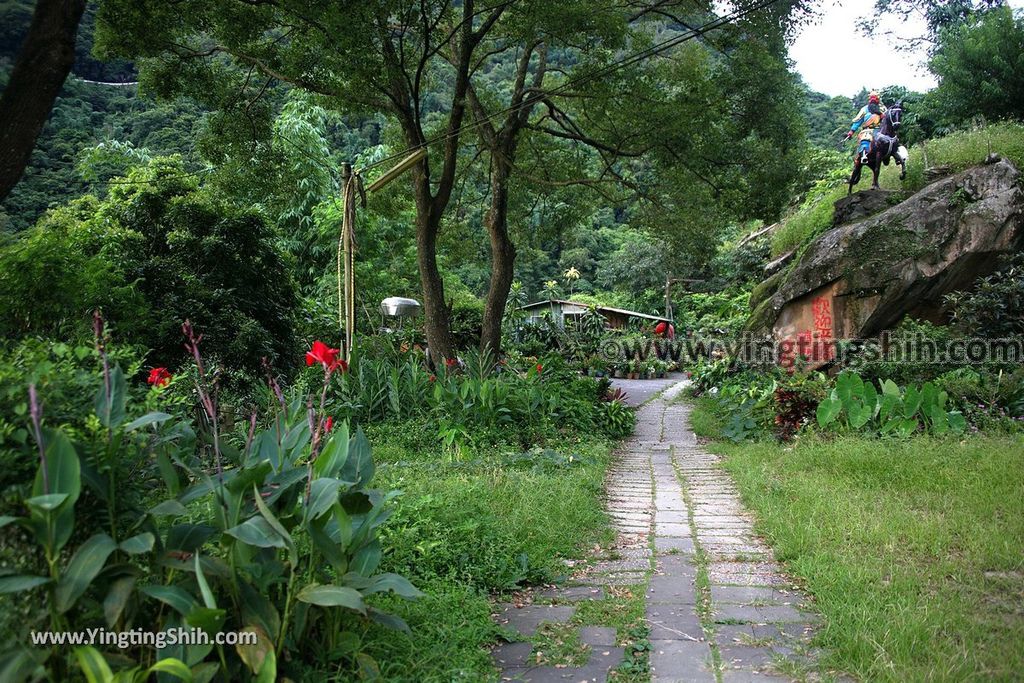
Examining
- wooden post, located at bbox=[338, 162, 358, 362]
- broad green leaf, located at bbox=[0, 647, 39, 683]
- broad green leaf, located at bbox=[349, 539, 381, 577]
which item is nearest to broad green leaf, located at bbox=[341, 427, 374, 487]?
broad green leaf, located at bbox=[349, 539, 381, 577]

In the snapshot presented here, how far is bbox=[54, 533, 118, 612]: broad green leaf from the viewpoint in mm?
1744

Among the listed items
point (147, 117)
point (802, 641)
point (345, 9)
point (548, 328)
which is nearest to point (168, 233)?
point (345, 9)

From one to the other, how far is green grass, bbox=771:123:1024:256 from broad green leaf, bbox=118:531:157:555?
10378mm

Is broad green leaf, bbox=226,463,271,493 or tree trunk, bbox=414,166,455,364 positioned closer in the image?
broad green leaf, bbox=226,463,271,493

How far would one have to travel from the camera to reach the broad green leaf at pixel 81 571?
1.74m

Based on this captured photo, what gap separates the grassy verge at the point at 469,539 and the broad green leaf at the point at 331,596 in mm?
431

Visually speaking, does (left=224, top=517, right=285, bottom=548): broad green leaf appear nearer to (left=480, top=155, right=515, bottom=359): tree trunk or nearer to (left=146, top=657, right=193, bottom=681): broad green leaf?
(left=146, top=657, right=193, bottom=681): broad green leaf

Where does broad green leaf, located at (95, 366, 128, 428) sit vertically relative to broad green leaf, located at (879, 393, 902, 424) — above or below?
above

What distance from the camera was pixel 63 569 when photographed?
6.16 ft

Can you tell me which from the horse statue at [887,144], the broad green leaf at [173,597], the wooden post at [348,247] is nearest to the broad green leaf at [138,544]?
the broad green leaf at [173,597]

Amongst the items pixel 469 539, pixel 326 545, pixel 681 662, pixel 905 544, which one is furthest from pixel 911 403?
pixel 326 545

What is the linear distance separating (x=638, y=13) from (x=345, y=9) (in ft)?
15.7

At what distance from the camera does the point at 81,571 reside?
177 centimetres

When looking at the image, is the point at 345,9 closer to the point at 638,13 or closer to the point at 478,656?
the point at 638,13
